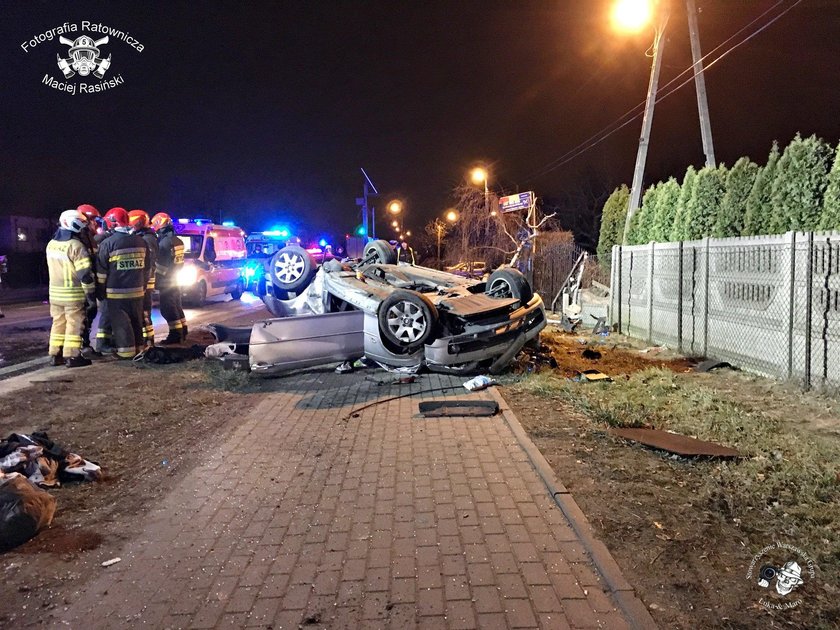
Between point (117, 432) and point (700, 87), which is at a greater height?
point (700, 87)

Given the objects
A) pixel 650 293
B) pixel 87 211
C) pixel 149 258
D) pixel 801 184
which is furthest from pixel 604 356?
pixel 87 211

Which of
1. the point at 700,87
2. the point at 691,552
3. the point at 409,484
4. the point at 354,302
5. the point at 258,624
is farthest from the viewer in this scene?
the point at 700,87

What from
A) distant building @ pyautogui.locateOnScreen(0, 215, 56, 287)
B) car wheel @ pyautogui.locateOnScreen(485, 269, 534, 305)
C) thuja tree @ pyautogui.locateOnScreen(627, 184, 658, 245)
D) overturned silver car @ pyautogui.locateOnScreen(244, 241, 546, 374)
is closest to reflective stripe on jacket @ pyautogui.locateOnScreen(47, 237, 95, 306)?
overturned silver car @ pyautogui.locateOnScreen(244, 241, 546, 374)

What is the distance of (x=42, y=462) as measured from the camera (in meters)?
4.53

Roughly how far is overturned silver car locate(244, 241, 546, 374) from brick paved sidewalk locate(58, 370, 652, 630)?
7.38ft

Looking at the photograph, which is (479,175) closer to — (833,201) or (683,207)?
(683,207)

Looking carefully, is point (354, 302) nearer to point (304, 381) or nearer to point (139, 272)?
point (304, 381)

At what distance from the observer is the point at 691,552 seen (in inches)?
132

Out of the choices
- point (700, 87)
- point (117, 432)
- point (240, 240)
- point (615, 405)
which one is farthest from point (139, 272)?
point (240, 240)

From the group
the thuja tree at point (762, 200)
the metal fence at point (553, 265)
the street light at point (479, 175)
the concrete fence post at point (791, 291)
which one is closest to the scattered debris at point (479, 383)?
the concrete fence post at point (791, 291)

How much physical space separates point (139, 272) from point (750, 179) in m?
10.2

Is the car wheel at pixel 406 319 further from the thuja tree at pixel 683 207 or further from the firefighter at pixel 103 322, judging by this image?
the thuja tree at pixel 683 207

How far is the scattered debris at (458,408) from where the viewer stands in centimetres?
641

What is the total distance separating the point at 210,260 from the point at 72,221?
37.9 ft
